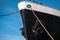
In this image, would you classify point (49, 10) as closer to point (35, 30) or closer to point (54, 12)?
point (54, 12)

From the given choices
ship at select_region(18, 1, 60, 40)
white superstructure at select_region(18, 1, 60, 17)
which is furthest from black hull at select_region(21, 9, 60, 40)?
white superstructure at select_region(18, 1, 60, 17)

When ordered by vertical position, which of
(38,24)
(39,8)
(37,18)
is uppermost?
(39,8)

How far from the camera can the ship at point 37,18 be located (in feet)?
24.4

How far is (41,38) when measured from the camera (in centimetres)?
→ 744

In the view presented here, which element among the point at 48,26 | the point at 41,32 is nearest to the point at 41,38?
the point at 41,32

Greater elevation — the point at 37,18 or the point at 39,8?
the point at 39,8

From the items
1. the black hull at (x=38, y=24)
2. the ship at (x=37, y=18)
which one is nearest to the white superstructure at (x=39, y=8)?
the ship at (x=37, y=18)

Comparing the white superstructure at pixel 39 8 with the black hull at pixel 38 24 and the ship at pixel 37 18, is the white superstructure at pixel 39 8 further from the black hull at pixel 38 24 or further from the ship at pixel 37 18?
the black hull at pixel 38 24

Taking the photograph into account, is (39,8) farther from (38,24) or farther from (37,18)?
(38,24)

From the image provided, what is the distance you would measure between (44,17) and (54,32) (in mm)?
1060

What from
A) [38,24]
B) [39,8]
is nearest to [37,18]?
[38,24]

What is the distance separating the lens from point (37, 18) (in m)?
7.52

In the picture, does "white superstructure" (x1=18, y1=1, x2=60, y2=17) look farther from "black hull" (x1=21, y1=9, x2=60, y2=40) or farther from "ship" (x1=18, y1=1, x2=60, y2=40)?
"black hull" (x1=21, y1=9, x2=60, y2=40)

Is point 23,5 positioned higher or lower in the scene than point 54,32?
higher
